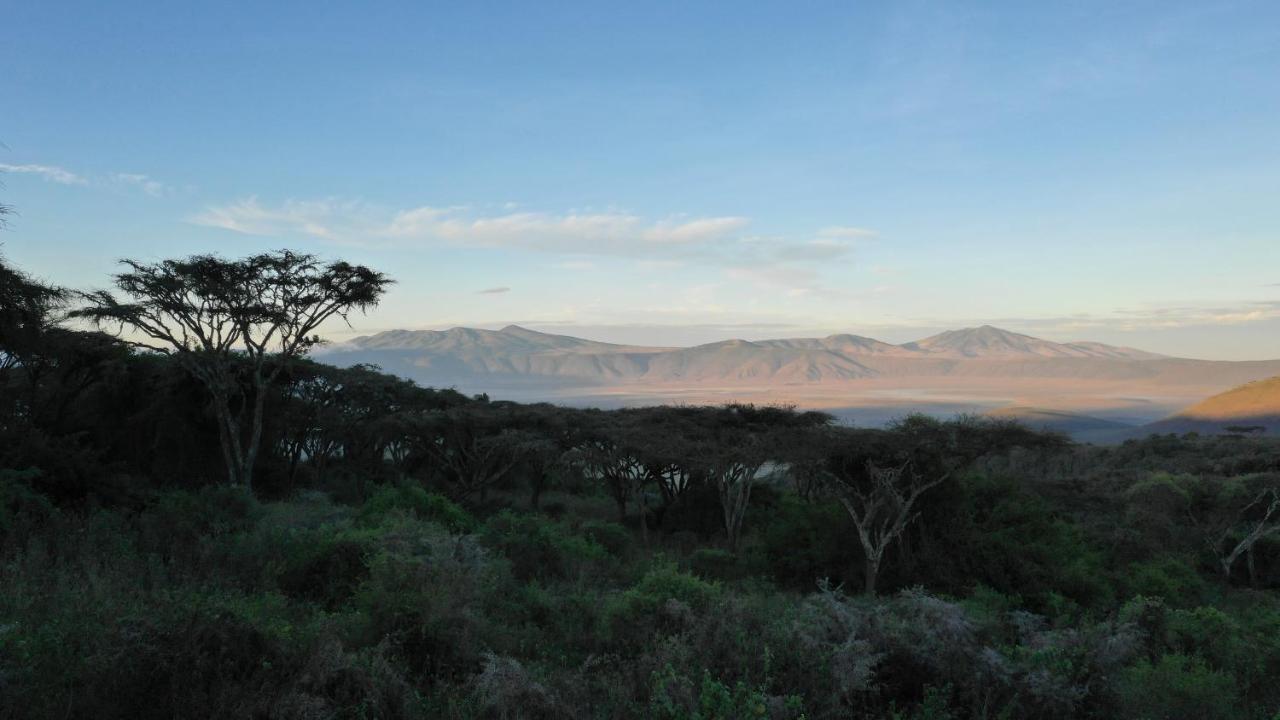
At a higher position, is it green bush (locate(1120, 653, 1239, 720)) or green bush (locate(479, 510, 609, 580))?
green bush (locate(1120, 653, 1239, 720))

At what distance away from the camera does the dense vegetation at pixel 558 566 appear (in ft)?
17.5

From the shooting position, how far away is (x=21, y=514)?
9.82 meters

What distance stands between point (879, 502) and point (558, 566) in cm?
905

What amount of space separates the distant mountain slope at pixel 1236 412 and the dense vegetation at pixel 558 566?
325ft

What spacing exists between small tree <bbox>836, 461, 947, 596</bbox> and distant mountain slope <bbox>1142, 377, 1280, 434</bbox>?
110665mm

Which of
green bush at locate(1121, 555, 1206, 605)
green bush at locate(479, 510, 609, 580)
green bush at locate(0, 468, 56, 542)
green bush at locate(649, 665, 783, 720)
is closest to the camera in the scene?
green bush at locate(649, 665, 783, 720)

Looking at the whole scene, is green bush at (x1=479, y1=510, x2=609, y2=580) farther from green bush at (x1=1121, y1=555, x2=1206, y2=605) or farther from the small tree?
green bush at (x1=1121, y1=555, x2=1206, y2=605)

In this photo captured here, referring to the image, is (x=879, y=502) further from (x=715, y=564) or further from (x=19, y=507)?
(x=19, y=507)

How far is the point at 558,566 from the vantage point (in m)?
13.7

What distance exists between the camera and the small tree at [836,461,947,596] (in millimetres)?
17875

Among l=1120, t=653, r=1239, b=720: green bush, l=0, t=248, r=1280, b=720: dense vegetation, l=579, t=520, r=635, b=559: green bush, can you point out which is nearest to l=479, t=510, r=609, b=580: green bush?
l=0, t=248, r=1280, b=720: dense vegetation

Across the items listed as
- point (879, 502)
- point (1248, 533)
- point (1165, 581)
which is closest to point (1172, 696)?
point (879, 502)

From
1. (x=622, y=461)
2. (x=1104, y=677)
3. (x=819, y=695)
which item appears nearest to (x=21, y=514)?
(x=819, y=695)

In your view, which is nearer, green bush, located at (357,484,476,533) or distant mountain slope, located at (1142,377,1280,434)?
green bush, located at (357,484,476,533)
